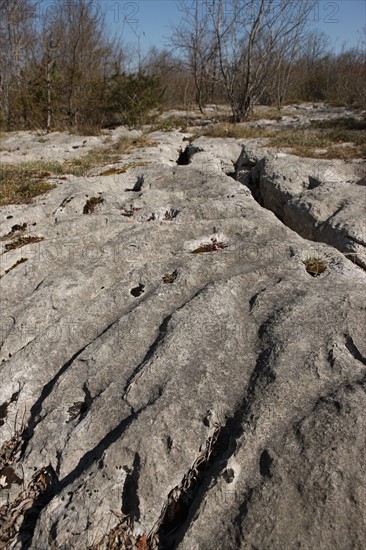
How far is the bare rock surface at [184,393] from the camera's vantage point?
281 centimetres

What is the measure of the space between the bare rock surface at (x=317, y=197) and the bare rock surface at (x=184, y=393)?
1.12m

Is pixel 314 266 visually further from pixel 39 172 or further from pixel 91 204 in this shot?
pixel 39 172

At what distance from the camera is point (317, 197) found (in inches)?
309

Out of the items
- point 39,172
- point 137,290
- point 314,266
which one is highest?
point 39,172

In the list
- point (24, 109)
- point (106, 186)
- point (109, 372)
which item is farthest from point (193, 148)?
point (24, 109)

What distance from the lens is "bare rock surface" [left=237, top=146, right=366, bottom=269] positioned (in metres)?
6.64

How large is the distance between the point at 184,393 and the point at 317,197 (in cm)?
587

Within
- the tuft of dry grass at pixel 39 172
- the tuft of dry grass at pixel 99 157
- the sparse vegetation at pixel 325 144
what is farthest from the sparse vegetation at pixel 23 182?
the sparse vegetation at pixel 325 144

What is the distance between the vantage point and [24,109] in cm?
3136

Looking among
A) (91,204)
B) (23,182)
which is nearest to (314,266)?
(91,204)

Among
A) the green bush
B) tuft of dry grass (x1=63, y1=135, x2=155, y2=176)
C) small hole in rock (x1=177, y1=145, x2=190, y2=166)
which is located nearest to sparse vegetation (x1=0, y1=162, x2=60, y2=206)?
tuft of dry grass (x1=63, y1=135, x2=155, y2=176)

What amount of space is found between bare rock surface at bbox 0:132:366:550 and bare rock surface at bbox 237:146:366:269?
44.1 inches

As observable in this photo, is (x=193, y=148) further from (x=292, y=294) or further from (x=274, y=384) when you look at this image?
(x=274, y=384)

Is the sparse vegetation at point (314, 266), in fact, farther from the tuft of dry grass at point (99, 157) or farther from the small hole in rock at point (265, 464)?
the tuft of dry grass at point (99, 157)
